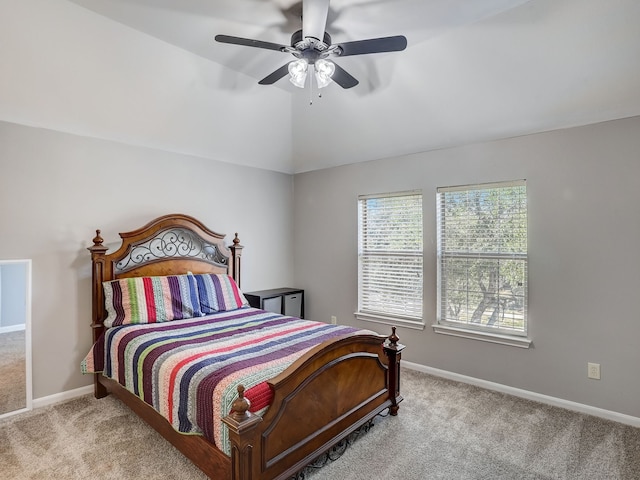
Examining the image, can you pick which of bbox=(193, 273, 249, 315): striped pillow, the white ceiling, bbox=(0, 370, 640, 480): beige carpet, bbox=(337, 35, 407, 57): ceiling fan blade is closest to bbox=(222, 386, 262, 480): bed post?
bbox=(0, 370, 640, 480): beige carpet

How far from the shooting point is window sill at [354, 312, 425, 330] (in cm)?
391

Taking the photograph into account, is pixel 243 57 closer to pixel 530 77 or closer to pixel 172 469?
pixel 530 77

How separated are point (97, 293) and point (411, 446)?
2.87 m

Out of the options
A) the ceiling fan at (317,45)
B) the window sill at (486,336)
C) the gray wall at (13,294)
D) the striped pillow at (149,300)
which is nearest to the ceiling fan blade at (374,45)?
the ceiling fan at (317,45)

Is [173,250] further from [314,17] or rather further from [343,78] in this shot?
[314,17]

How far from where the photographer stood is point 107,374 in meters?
2.96

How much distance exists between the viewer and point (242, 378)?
189 cm

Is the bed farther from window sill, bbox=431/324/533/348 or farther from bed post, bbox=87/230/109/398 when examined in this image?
window sill, bbox=431/324/533/348

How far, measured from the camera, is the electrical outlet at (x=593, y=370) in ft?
9.39

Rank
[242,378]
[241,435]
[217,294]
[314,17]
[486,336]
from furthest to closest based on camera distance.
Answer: [217,294] < [486,336] < [314,17] < [242,378] < [241,435]

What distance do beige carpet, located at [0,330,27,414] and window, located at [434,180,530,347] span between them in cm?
378

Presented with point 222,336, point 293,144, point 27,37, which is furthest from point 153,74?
point 222,336

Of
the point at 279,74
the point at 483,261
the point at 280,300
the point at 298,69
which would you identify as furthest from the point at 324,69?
the point at 280,300

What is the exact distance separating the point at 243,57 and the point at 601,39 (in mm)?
2636
